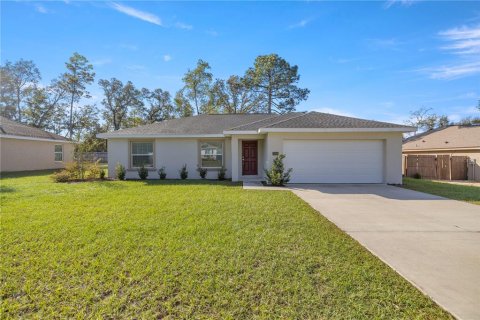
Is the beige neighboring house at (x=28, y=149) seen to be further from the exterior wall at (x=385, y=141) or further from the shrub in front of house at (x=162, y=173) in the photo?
the exterior wall at (x=385, y=141)

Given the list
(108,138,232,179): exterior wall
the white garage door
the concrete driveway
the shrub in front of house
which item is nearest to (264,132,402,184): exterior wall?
the white garage door

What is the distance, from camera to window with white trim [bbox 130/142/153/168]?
548 inches

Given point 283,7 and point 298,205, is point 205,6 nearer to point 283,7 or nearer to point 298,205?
point 283,7

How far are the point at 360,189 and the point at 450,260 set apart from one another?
6.83 m

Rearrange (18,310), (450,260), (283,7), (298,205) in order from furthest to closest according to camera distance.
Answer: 1. (283,7)
2. (298,205)
3. (450,260)
4. (18,310)

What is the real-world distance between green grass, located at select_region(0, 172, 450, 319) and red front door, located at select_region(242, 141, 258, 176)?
792cm

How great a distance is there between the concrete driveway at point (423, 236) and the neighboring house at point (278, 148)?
305 centimetres

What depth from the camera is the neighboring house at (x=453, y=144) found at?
15.7 m

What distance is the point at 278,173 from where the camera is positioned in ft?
35.8

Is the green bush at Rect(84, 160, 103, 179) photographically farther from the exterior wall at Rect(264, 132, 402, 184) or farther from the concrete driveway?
the concrete driveway

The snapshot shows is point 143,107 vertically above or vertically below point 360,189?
above

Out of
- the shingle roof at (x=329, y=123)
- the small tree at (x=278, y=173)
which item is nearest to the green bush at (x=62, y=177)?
the small tree at (x=278, y=173)

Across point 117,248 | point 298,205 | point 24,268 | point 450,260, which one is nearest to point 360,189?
point 298,205

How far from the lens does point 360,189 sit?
33.3 ft
